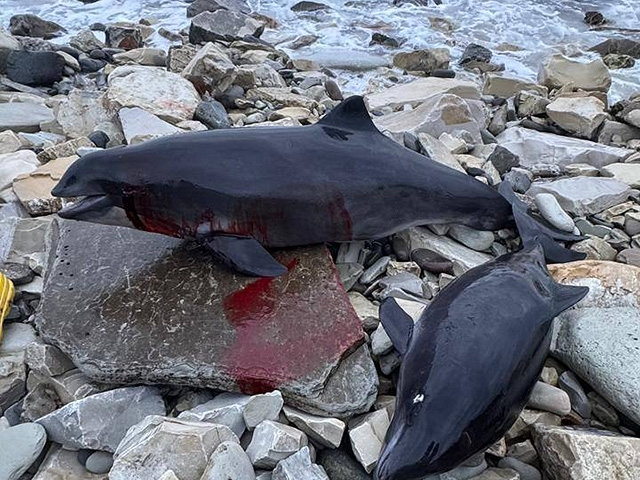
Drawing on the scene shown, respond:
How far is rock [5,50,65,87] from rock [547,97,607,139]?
6607 millimetres

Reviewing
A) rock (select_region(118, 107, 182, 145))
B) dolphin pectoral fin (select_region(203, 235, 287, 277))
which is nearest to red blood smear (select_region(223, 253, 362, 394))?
dolphin pectoral fin (select_region(203, 235, 287, 277))

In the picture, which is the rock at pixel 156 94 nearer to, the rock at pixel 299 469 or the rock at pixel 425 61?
the rock at pixel 299 469

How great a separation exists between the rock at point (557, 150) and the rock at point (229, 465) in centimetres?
441

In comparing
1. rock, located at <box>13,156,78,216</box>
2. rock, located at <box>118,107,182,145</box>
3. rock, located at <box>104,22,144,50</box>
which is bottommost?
rock, located at <box>104,22,144,50</box>

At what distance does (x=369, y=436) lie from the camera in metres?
2.81

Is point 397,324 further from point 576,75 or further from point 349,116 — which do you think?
point 576,75

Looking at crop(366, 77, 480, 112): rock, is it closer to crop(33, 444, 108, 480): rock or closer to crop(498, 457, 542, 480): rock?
crop(498, 457, 542, 480): rock

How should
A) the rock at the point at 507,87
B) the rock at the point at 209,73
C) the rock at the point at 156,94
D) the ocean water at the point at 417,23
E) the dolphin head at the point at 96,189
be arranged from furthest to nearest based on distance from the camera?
the ocean water at the point at 417,23
the rock at the point at 507,87
the rock at the point at 209,73
the rock at the point at 156,94
the dolphin head at the point at 96,189

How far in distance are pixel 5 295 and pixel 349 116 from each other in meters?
2.38

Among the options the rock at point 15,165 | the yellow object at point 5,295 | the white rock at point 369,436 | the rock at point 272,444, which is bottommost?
the rock at point 15,165

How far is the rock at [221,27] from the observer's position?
37.7ft

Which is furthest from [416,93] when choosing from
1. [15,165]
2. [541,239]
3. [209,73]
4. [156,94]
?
[15,165]

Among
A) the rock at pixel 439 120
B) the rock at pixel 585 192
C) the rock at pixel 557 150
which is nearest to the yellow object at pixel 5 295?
the rock at pixel 439 120

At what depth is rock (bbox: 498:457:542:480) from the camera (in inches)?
110
